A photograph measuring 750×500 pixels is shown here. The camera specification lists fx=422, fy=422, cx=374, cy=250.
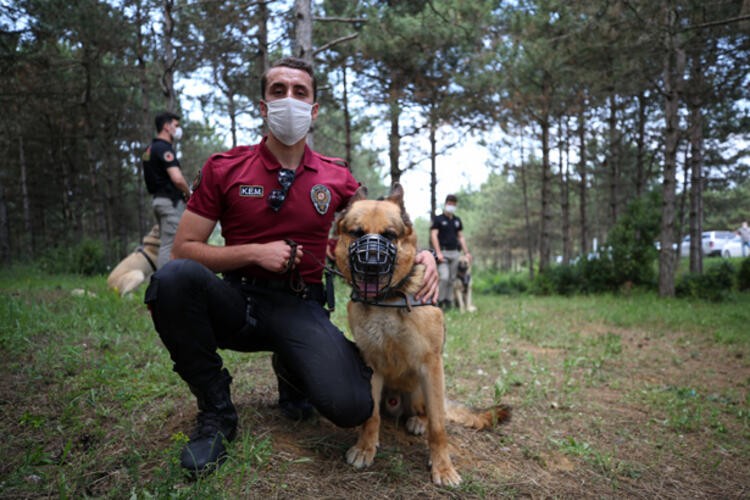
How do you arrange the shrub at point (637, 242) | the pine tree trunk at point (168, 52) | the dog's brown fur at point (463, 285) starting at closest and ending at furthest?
the pine tree trunk at point (168, 52) → the dog's brown fur at point (463, 285) → the shrub at point (637, 242)

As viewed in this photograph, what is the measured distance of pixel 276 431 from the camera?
2590 millimetres

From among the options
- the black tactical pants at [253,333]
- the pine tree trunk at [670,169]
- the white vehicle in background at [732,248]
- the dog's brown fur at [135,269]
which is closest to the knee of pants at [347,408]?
the black tactical pants at [253,333]

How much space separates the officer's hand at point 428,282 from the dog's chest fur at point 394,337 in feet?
0.20

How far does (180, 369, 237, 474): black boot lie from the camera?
6.80 feet

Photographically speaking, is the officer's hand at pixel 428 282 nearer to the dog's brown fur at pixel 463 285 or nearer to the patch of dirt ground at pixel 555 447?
the patch of dirt ground at pixel 555 447

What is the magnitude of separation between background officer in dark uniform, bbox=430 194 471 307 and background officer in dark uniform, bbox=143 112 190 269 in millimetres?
5322

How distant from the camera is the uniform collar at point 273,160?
2.68m

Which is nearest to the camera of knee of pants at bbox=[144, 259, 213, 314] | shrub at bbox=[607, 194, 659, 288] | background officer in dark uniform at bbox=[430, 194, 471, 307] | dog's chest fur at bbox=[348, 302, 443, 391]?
knee of pants at bbox=[144, 259, 213, 314]

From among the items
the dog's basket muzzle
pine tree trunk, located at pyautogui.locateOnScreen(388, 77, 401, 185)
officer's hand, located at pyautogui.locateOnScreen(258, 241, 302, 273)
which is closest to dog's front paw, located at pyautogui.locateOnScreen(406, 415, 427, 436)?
the dog's basket muzzle

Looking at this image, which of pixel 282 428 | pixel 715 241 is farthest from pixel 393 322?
pixel 715 241

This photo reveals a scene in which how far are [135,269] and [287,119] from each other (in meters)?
5.41

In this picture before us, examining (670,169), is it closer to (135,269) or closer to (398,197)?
(398,197)

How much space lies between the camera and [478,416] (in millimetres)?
3119

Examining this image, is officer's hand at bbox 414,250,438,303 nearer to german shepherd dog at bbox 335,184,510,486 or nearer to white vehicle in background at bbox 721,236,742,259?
german shepherd dog at bbox 335,184,510,486
